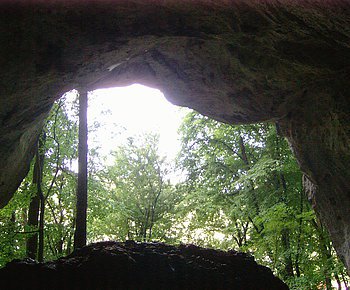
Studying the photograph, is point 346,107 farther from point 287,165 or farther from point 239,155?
point 239,155

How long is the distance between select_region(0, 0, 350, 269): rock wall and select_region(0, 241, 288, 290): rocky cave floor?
2404 mm

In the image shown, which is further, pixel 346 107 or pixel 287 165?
pixel 287 165

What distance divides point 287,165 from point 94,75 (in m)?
7.84

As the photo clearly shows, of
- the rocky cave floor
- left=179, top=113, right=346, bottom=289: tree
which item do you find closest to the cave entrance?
left=179, top=113, right=346, bottom=289: tree

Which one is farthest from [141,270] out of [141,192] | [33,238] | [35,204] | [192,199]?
[141,192]

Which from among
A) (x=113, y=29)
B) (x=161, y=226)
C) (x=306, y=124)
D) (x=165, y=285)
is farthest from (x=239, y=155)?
(x=113, y=29)

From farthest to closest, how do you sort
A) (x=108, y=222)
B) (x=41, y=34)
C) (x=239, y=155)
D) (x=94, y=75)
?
1. (x=108, y=222)
2. (x=239, y=155)
3. (x=94, y=75)
4. (x=41, y=34)

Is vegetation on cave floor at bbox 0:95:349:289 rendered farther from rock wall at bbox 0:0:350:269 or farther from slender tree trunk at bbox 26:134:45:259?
rock wall at bbox 0:0:350:269

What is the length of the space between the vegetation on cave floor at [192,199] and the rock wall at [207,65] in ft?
9.98

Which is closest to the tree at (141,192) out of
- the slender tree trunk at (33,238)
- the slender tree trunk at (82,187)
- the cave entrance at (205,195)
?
the cave entrance at (205,195)

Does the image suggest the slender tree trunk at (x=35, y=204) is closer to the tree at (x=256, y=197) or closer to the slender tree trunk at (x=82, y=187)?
the slender tree trunk at (x=82, y=187)

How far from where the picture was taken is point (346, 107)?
6.78 metres

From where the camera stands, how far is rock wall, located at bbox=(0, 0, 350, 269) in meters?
4.20

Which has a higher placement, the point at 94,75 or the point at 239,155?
the point at 239,155
